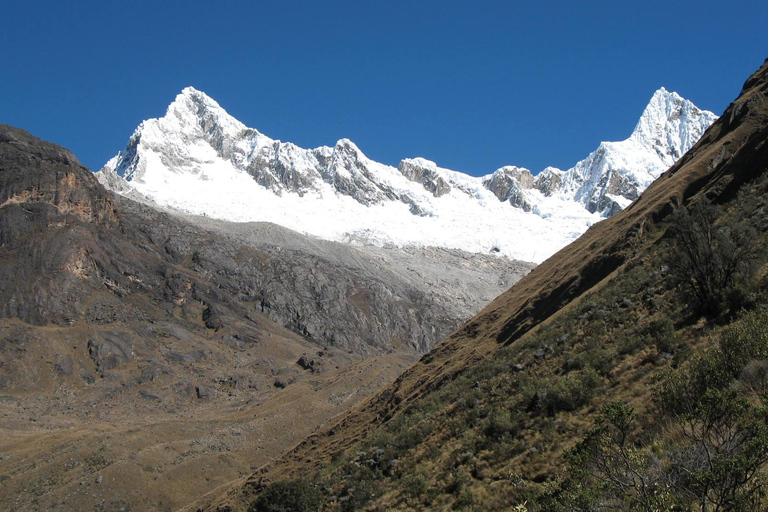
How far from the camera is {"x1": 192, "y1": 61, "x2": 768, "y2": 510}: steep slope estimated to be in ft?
66.5

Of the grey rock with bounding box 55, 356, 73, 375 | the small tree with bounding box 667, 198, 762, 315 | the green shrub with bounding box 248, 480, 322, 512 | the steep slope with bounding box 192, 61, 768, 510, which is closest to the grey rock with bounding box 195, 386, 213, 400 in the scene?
the grey rock with bounding box 55, 356, 73, 375

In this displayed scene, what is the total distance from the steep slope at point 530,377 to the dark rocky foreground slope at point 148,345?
90.3 feet

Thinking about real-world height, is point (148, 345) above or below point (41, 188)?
below

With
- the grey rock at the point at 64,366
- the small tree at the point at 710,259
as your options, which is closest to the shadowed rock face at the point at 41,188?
the grey rock at the point at 64,366

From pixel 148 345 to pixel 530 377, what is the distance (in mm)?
116255

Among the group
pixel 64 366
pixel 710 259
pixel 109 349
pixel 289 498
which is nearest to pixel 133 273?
pixel 109 349

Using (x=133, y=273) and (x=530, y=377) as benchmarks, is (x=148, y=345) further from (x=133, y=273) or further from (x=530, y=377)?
(x=530, y=377)

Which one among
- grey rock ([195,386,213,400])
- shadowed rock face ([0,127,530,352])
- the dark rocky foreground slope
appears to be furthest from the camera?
shadowed rock face ([0,127,530,352])

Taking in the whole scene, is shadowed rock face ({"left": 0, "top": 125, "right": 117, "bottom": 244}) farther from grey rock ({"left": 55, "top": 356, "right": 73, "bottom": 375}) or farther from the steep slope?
the steep slope

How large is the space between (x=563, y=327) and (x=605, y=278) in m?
6.98

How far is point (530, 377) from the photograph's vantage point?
85.9 feet

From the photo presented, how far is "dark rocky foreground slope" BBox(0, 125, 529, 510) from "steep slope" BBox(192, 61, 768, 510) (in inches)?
1084

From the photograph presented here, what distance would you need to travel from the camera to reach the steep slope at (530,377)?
20.3 metres

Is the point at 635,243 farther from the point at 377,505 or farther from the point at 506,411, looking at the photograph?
the point at 377,505
